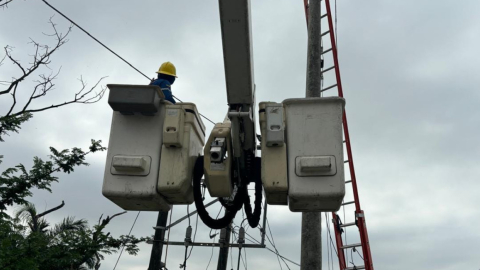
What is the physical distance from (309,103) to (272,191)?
1.67 feet

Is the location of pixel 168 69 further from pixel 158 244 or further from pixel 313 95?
pixel 158 244

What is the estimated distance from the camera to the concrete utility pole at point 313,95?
16.9 feet

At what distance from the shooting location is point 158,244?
8266mm

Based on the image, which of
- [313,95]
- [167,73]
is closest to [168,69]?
[167,73]

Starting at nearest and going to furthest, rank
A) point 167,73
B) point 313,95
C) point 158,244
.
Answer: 1. point 167,73
2. point 313,95
3. point 158,244

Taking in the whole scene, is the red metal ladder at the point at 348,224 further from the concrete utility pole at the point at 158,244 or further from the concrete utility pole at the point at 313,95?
the concrete utility pole at the point at 158,244

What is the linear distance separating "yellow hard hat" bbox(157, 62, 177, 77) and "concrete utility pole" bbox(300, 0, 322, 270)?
2.21m

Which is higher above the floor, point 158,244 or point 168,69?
point 168,69

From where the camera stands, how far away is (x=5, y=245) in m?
4.62

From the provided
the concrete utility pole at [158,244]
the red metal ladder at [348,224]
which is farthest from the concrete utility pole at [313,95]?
the concrete utility pole at [158,244]

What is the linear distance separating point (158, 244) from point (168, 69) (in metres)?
4.87

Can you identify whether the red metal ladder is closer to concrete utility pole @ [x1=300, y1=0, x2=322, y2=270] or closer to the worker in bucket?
concrete utility pole @ [x1=300, y1=0, x2=322, y2=270]

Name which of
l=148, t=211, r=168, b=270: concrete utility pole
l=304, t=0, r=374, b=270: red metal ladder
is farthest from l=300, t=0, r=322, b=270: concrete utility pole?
l=148, t=211, r=168, b=270: concrete utility pole

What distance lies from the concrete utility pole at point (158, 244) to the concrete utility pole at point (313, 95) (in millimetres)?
3730
